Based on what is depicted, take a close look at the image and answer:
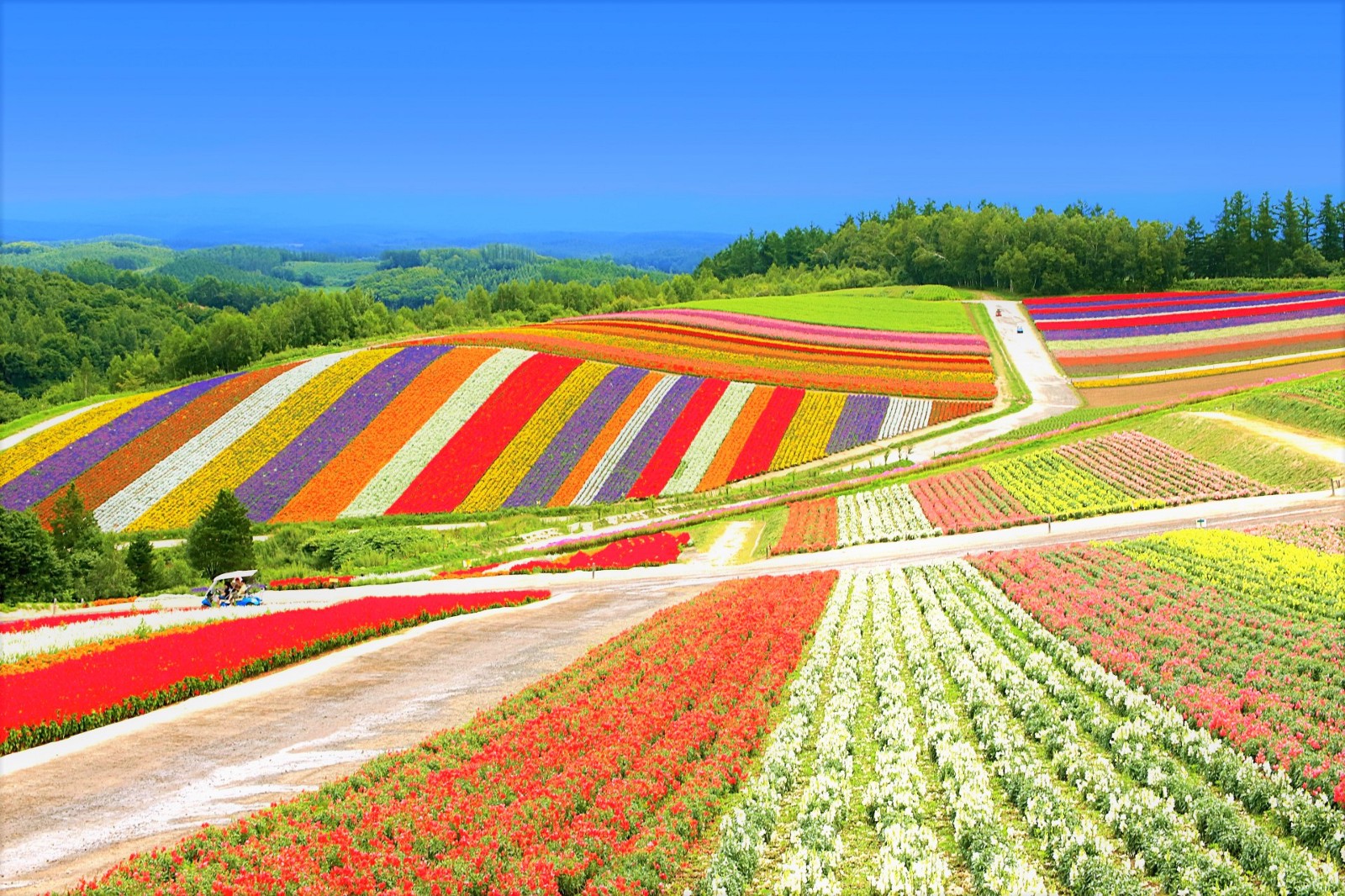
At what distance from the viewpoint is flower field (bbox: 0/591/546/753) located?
18562mm

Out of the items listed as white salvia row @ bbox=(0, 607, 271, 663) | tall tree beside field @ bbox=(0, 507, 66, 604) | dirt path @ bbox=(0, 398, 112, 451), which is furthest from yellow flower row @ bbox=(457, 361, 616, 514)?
dirt path @ bbox=(0, 398, 112, 451)

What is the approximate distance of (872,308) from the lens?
10969 cm

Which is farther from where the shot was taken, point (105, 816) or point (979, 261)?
point (979, 261)

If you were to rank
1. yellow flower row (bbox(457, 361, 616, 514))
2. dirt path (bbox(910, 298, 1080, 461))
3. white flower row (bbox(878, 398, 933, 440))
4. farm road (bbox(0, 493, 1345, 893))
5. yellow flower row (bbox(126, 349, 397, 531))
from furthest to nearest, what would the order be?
1. white flower row (bbox(878, 398, 933, 440))
2. dirt path (bbox(910, 298, 1080, 461))
3. yellow flower row (bbox(126, 349, 397, 531))
4. yellow flower row (bbox(457, 361, 616, 514))
5. farm road (bbox(0, 493, 1345, 893))

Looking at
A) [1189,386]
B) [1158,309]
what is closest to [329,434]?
[1189,386]

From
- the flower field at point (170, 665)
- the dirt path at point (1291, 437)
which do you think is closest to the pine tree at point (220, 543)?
the flower field at point (170, 665)

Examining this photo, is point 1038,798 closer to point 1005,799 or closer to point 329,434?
point 1005,799

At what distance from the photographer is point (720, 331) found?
9188cm

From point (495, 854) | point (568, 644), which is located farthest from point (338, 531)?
point (495, 854)

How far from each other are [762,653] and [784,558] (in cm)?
1958

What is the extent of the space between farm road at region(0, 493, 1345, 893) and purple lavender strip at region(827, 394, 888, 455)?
31143mm

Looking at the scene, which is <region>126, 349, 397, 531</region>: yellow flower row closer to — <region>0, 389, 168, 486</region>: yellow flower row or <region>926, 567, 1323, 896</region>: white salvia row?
<region>0, 389, 168, 486</region>: yellow flower row

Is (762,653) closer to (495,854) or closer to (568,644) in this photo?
(568,644)

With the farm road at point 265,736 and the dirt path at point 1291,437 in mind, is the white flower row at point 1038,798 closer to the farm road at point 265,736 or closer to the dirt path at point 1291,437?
the farm road at point 265,736
